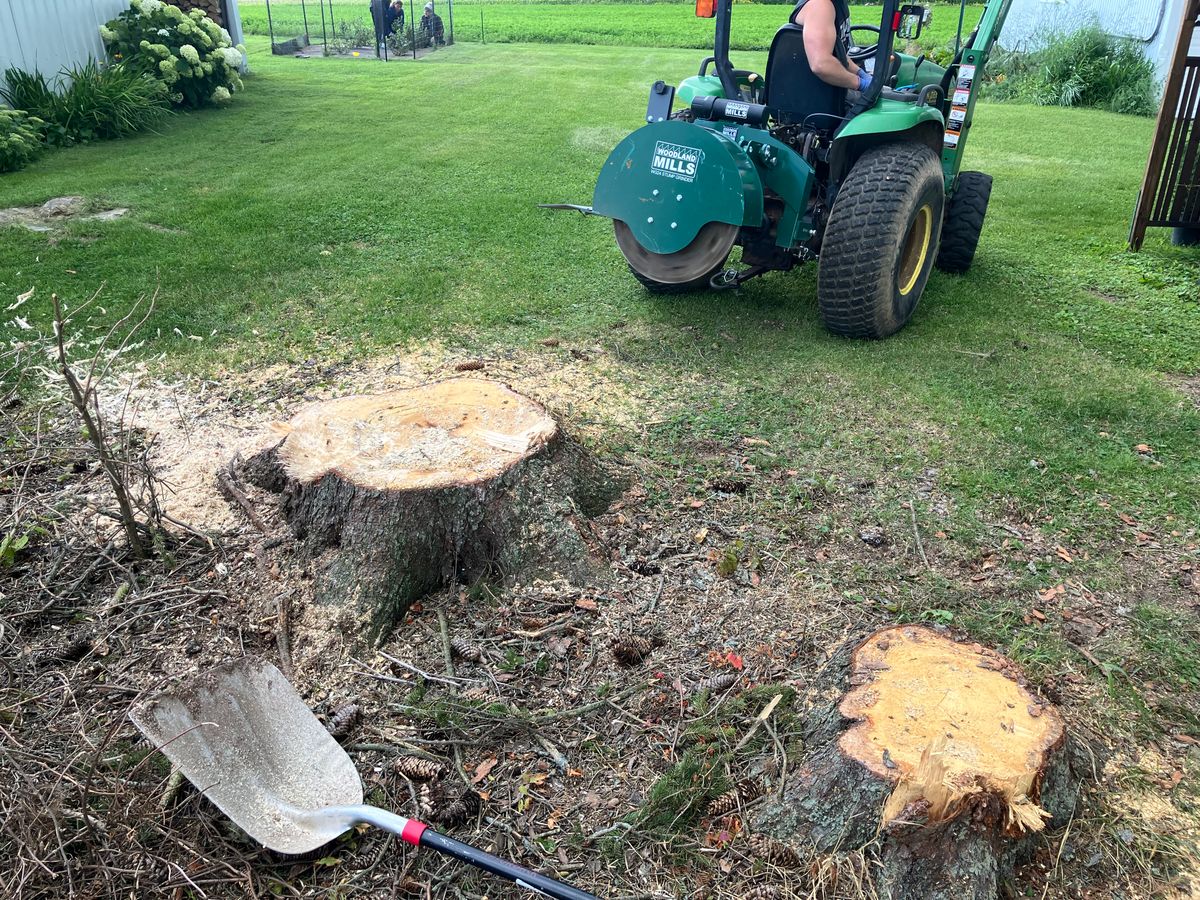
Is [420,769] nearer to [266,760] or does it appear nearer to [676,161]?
[266,760]

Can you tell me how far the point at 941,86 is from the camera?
5.56 m

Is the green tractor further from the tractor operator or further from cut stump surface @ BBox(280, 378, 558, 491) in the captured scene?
cut stump surface @ BBox(280, 378, 558, 491)

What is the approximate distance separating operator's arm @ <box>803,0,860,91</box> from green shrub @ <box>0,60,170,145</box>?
818 cm

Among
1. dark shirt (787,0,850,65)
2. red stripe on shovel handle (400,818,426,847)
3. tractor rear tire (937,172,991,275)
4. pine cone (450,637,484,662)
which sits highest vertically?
dark shirt (787,0,850,65)

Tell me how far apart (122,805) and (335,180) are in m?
7.14

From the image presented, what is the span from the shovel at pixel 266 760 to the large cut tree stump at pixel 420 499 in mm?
503

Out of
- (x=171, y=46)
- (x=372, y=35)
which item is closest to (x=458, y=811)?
(x=171, y=46)

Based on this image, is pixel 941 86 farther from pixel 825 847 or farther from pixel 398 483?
pixel 825 847

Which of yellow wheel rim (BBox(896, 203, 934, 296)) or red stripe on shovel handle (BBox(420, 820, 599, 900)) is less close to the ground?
yellow wheel rim (BBox(896, 203, 934, 296))

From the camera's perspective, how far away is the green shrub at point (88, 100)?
9023mm

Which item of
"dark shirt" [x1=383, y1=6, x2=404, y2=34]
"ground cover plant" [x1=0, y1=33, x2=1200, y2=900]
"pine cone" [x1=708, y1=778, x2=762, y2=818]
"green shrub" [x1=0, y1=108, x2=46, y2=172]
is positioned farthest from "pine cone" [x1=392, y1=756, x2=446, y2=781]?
"dark shirt" [x1=383, y1=6, x2=404, y2=34]

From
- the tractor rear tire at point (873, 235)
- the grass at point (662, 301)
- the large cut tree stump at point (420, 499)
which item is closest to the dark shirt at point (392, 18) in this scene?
the grass at point (662, 301)

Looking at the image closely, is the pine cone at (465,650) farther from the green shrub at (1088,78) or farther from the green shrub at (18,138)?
the green shrub at (1088,78)

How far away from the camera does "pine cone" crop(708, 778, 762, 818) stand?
230cm
